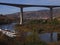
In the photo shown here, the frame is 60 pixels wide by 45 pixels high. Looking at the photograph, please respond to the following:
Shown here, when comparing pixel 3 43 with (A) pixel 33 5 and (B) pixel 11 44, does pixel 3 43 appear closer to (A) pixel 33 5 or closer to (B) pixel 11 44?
(B) pixel 11 44

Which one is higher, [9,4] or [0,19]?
[9,4]

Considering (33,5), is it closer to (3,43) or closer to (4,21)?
(4,21)

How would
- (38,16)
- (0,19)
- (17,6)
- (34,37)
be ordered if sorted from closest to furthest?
1. (34,37)
2. (17,6)
3. (0,19)
4. (38,16)

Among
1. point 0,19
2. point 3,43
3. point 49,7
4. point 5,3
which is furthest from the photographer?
point 0,19

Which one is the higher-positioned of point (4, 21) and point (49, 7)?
point (49, 7)

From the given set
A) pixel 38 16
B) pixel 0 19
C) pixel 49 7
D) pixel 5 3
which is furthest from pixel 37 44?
pixel 38 16

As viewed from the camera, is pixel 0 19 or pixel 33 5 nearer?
pixel 33 5

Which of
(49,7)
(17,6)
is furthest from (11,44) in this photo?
(49,7)

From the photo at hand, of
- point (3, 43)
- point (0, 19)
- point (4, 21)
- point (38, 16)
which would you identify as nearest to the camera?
point (3, 43)

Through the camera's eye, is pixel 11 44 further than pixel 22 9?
No
